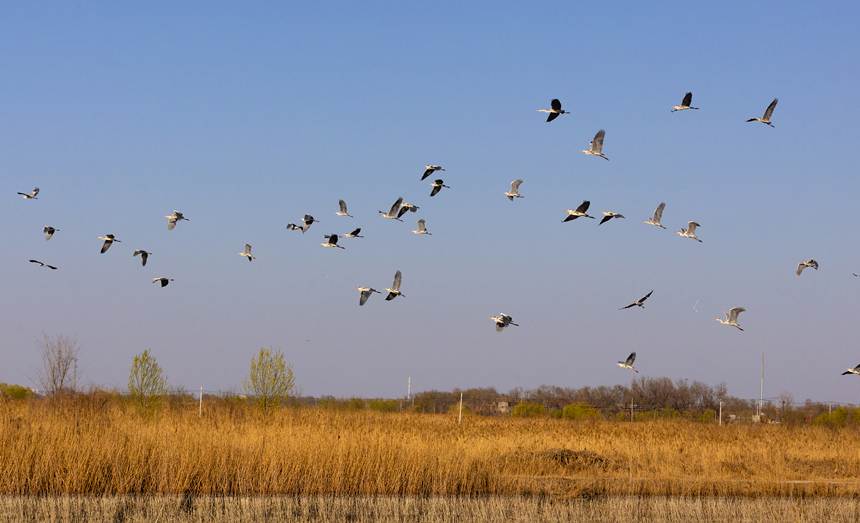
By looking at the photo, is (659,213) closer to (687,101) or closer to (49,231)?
(687,101)

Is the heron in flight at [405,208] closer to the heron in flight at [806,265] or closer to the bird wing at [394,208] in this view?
the bird wing at [394,208]

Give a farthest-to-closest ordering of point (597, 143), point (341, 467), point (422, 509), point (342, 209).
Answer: point (342, 209), point (597, 143), point (341, 467), point (422, 509)

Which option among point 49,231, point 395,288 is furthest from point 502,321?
point 49,231

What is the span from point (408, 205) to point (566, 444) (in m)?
10.7

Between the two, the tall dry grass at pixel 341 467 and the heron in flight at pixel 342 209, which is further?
the heron in flight at pixel 342 209

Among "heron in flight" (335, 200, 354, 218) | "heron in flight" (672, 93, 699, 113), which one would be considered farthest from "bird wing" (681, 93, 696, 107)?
"heron in flight" (335, 200, 354, 218)

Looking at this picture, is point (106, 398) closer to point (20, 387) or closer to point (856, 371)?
point (856, 371)

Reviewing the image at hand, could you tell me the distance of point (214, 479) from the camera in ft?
56.6

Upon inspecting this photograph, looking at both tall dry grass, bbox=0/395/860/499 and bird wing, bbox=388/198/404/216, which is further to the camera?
bird wing, bbox=388/198/404/216

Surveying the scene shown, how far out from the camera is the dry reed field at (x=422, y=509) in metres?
15.4

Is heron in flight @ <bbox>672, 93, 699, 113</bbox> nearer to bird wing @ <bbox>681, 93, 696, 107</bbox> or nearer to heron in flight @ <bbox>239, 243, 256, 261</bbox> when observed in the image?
bird wing @ <bbox>681, 93, 696, 107</bbox>

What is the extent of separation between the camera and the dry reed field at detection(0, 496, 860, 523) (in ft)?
50.6

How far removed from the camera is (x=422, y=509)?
17.1m

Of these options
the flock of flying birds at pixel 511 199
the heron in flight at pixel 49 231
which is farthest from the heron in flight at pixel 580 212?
the heron in flight at pixel 49 231
